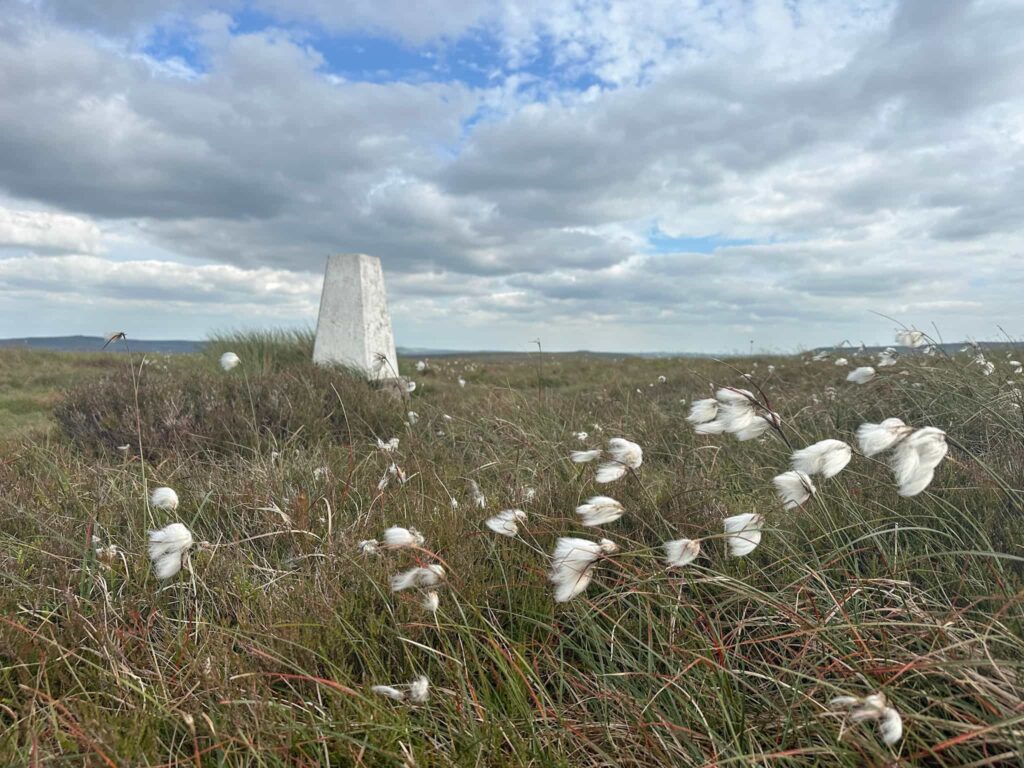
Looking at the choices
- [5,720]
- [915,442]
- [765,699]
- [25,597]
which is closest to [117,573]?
[25,597]

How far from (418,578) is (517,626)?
1.73 ft

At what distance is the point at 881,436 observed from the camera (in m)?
1.75

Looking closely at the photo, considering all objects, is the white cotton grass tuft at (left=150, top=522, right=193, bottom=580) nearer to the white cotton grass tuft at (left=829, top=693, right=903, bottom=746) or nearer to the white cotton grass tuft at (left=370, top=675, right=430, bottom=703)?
the white cotton grass tuft at (left=370, top=675, right=430, bottom=703)

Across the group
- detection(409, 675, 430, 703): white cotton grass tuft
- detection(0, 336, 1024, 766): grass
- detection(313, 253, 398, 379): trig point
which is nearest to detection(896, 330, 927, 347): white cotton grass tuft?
detection(0, 336, 1024, 766): grass

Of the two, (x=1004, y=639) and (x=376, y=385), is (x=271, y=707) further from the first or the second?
(x=376, y=385)

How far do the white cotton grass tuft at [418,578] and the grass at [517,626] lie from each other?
16cm

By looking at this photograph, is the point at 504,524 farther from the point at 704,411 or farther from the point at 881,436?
the point at 881,436

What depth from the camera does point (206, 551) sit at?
2.96 meters

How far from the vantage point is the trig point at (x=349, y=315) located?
9.57 meters

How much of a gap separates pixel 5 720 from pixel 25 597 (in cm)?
69

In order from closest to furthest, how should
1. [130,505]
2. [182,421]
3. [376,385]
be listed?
[130,505] → [182,421] → [376,385]

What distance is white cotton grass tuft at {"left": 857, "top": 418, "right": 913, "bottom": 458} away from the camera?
173 cm

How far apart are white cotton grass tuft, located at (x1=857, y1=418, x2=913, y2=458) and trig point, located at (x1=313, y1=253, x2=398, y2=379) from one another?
317 inches

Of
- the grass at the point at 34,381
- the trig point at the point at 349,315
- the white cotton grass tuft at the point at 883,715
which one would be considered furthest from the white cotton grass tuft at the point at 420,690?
the trig point at the point at 349,315
